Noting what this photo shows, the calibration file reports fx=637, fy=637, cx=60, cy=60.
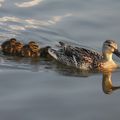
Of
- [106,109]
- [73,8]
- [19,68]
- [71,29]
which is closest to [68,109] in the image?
[106,109]

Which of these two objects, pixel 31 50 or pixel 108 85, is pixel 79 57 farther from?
pixel 108 85

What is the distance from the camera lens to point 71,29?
1018cm

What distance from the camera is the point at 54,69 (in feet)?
29.5

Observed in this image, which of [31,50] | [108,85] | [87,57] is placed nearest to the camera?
[108,85]

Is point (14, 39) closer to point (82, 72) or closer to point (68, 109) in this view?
point (82, 72)

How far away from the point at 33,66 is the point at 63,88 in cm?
124

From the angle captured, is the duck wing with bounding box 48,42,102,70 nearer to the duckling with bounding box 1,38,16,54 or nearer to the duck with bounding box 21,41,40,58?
the duck with bounding box 21,41,40,58

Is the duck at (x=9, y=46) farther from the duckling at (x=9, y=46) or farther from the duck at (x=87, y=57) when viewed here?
the duck at (x=87, y=57)

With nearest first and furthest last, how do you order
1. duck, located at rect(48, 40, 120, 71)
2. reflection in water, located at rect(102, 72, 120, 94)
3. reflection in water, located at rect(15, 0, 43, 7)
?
reflection in water, located at rect(102, 72, 120, 94) < duck, located at rect(48, 40, 120, 71) < reflection in water, located at rect(15, 0, 43, 7)

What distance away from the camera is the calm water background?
23.2 ft

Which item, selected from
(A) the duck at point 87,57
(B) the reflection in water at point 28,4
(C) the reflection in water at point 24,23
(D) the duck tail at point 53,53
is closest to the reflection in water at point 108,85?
(A) the duck at point 87,57

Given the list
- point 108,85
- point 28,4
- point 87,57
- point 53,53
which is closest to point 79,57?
point 87,57

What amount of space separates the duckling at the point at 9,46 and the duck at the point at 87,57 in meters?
0.56

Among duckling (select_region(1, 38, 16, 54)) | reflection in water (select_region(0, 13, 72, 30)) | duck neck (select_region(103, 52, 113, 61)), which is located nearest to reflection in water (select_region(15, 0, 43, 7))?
reflection in water (select_region(0, 13, 72, 30))
